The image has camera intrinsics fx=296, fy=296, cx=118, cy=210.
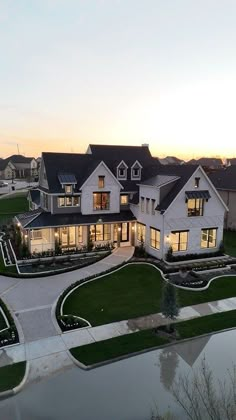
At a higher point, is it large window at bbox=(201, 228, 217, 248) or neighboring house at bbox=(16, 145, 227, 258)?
neighboring house at bbox=(16, 145, 227, 258)

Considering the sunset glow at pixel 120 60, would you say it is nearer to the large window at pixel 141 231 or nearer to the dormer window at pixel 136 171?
the dormer window at pixel 136 171

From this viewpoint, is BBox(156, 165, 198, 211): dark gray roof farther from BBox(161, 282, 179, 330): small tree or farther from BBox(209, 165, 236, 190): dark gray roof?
BBox(209, 165, 236, 190): dark gray roof

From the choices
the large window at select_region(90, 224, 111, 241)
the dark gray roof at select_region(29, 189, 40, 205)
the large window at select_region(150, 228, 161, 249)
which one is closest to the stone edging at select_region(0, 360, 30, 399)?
the large window at select_region(150, 228, 161, 249)

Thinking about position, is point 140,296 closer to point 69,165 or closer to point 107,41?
point 69,165

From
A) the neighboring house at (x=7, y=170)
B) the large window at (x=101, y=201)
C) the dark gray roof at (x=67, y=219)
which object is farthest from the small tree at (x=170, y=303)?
the neighboring house at (x=7, y=170)

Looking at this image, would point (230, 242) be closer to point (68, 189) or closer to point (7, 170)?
point (68, 189)

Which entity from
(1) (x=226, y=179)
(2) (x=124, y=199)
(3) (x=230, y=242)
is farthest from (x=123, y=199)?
(1) (x=226, y=179)

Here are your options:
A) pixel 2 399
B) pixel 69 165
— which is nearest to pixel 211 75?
pixel 69 165
